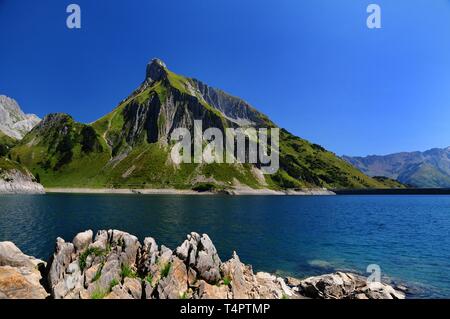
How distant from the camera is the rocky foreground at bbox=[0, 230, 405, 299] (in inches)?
955

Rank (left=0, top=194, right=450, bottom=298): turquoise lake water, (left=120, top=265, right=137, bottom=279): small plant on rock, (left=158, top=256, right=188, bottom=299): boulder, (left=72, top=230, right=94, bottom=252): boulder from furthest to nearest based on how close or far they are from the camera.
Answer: (left=0, top=194, right=450, bottom=298): turquoise lake water
(left=72, top=230, right=94, bottom=252): boulder
(left=120, top=265, right=137, bottom=279): small plant on rock
(left=158, top=256, right=188, bottom=299): boulder

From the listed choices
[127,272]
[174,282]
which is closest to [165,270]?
[174,282]

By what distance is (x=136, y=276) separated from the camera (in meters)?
27.5

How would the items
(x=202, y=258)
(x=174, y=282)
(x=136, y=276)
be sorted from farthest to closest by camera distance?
(x=202, y=258) < (x=136, y=276) < (x=174, y=282)

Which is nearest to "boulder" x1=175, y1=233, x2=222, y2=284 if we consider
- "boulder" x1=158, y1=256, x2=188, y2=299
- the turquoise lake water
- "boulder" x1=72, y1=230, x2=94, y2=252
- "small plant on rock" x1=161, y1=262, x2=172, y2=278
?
"boulder" x1=158, y1=256, x2=188, y2=299

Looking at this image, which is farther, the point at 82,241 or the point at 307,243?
the point at 307,243

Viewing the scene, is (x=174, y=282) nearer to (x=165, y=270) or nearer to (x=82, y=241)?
(x=165, y=270)

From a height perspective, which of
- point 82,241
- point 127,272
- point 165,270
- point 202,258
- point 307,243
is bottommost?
point 307,243

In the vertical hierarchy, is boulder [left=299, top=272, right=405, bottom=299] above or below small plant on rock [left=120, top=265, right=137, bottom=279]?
below

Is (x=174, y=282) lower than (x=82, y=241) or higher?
lower

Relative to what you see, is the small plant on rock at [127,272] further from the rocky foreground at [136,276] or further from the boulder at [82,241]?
the boulder at [82,241]

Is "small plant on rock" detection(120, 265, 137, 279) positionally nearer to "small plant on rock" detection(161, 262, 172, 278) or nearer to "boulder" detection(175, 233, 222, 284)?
"small plant on rock" detection(161, 262, 172, 278)
